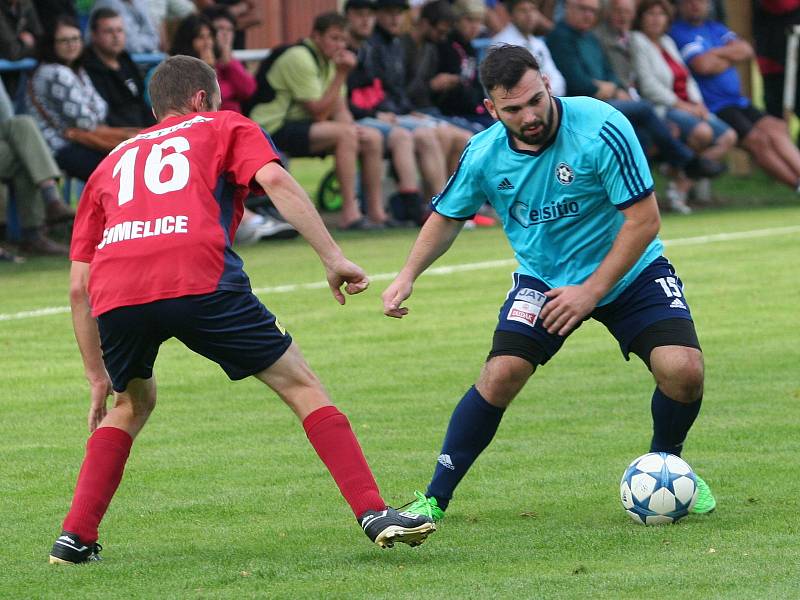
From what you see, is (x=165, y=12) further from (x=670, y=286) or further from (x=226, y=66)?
(x=670, y=286)

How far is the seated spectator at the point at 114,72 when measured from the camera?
1449cm

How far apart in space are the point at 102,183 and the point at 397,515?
144cm

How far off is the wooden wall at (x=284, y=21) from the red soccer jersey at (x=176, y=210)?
1731cm

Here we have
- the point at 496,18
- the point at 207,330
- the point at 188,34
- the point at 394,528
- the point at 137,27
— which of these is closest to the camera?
the point at 394,528

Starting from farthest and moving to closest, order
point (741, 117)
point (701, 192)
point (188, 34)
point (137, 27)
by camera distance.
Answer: point (701, 192)
point (741, 117)
point (137, 27)
point (188, 34)

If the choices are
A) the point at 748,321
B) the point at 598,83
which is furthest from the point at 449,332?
the point at 598,83

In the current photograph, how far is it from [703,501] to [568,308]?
34.4 inches

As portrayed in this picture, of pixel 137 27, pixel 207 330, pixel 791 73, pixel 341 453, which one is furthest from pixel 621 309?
pixel 791 73

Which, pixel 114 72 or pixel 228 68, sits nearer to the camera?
pixel 114 72

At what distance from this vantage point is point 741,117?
19562 millimetres

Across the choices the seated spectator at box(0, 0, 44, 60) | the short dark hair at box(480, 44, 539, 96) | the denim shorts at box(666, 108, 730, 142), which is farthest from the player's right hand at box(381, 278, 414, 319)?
the denim shorts at box(666, 108, 730, 142)

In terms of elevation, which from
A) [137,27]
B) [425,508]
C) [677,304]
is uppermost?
[677,304]

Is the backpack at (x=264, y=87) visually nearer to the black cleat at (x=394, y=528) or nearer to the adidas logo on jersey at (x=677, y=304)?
the adidas logo on jersey at (x=677, y=304)

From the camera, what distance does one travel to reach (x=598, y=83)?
18.0 metres
